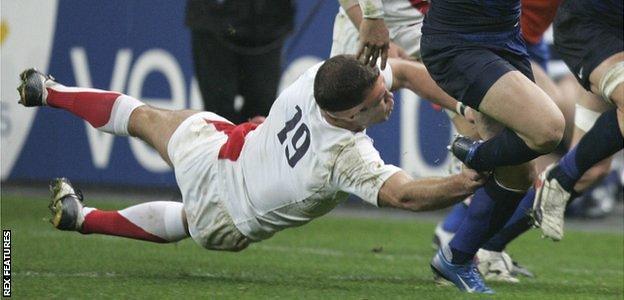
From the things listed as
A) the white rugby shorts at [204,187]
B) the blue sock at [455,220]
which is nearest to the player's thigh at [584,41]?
the blue sock at [455,220]

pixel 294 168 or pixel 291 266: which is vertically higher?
pixel 294 168

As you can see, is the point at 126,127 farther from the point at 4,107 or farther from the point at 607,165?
the point at 4,107

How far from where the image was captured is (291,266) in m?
7.80

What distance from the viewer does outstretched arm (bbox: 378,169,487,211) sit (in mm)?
5934

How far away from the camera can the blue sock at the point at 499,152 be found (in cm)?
596

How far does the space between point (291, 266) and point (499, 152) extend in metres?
2.15

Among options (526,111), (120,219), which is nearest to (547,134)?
(526,111)

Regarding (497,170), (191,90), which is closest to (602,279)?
(497,170)

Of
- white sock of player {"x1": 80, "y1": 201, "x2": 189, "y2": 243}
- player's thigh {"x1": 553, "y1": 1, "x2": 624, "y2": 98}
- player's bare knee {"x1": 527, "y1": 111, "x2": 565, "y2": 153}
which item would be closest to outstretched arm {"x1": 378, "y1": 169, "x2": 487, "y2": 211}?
player's bare knee {"x1": 527, "y1": 111, "x2": 565, "y2": 153}

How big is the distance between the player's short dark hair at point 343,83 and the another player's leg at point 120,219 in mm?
1267

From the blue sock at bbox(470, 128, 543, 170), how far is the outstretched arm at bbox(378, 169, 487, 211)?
6cm

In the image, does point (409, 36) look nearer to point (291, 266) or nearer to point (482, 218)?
point (291, 266)

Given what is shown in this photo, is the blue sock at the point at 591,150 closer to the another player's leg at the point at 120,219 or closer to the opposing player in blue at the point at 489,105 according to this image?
the opposing player in blue at the point at 489,105

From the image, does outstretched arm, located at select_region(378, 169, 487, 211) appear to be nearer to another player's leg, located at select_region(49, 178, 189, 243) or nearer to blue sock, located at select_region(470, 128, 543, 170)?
blue sock, located at select_region(470, 128, 543, 170)
